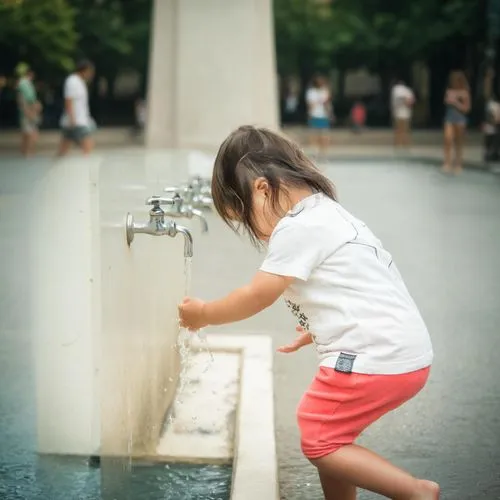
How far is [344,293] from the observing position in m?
2.95

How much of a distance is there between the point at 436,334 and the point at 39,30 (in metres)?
30.2

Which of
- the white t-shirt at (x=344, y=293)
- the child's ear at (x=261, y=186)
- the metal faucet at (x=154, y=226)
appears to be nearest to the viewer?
the white t-shirt at (x=344, y=293)

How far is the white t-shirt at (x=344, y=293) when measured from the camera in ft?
9.53

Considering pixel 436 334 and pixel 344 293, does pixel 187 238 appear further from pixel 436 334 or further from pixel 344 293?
pixel 436 334

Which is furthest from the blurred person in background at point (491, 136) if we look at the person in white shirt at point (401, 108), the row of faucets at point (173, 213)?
the row of faucets at point (173, 213)

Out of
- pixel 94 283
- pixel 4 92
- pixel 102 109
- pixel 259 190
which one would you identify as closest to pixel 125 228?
pixel 94 283

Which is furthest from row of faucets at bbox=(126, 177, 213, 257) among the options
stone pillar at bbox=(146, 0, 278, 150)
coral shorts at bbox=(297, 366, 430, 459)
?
stone pillar at bbox=(146, 0, 278, 150)

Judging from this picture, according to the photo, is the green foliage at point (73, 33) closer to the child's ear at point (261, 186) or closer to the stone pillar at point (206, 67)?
the stone pillar at point (206, 67)

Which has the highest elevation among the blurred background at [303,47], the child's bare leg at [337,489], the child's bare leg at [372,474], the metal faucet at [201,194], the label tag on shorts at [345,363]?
the blurred background at [303,47]

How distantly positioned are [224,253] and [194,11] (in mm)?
7957

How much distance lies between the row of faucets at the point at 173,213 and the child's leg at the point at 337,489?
874 millimetres

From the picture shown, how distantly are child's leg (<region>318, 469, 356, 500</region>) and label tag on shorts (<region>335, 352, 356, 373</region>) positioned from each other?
1.28 feet

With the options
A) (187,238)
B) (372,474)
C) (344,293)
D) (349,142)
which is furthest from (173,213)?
(349,142)

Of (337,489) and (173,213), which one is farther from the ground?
(173,213)
